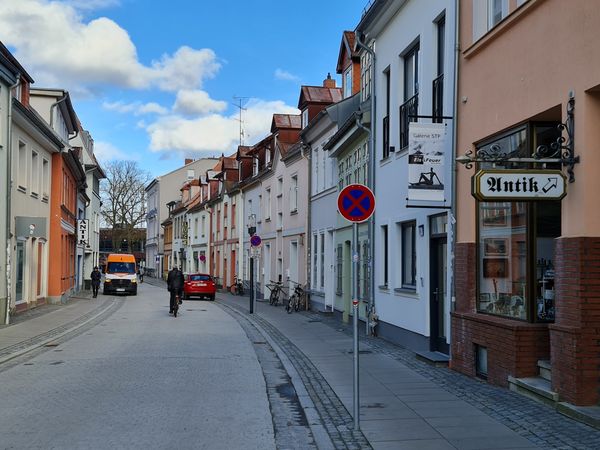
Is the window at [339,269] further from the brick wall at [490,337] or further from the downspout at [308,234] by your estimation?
the brick wall at [490,337]

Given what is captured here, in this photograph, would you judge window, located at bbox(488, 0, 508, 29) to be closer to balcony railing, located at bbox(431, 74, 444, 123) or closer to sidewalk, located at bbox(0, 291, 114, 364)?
balcony railing, located at bbox(431, 74, 444, 123)

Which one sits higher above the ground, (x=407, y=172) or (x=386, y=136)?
(x=386, y=136)

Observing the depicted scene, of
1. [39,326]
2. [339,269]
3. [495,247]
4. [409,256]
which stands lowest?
[39,326]

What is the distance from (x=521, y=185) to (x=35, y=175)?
21.8 meters

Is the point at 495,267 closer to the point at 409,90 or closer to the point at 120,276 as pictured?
the point at 409,90

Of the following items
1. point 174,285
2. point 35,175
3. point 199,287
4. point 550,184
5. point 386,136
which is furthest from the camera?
point 199,287

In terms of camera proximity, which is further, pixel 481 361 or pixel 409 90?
pixel 409 90

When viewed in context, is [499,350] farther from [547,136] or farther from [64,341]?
[64,341]

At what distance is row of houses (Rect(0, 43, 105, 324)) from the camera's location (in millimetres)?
18797

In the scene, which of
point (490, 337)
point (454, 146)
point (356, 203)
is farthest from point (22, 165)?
point (490, 337)

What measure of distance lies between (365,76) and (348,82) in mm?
3301

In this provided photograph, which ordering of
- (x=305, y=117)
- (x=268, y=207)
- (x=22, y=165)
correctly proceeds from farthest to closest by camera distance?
(x=268, y=207) → (x=305, y=117) → (x=22, y=165)

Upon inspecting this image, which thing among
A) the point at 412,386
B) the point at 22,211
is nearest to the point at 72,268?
the point at 22,211

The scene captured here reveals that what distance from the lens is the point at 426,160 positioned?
10375 mm
